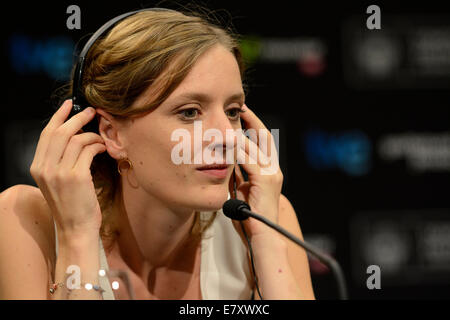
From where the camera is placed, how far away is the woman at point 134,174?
4.25ft

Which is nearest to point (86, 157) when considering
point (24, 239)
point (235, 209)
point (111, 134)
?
point (111, 134)

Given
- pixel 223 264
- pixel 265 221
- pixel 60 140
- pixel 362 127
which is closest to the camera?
pixel 265 221

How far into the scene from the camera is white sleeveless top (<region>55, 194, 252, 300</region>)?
5.36 ft

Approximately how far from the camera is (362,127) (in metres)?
2.56

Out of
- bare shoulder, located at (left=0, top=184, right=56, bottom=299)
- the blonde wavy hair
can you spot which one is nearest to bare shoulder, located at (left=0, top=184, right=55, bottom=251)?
bare shoulder, located at (left=0, top=184, right=56, bottom=299)

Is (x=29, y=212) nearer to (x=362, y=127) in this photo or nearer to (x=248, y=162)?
(x=248, y=162)

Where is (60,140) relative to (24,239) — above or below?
above

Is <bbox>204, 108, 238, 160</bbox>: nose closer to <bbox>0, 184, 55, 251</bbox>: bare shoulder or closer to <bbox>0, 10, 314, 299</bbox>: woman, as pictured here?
<bbox>0, 10, 314, 299</bbox>: woman

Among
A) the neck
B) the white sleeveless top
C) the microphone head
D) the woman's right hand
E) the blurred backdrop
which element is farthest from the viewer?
the blurred backdrop

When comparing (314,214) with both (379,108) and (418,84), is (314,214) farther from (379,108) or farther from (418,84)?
(418,84)

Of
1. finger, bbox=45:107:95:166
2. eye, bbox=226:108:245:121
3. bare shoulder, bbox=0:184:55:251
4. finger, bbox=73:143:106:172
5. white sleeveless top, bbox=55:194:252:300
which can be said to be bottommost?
white sleeveless top, bbox=55:194:252:300

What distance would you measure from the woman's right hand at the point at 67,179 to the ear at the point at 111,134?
13 cm

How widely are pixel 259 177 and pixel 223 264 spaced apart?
33 centimetres

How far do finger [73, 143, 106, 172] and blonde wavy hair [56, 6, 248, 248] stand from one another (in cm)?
10
